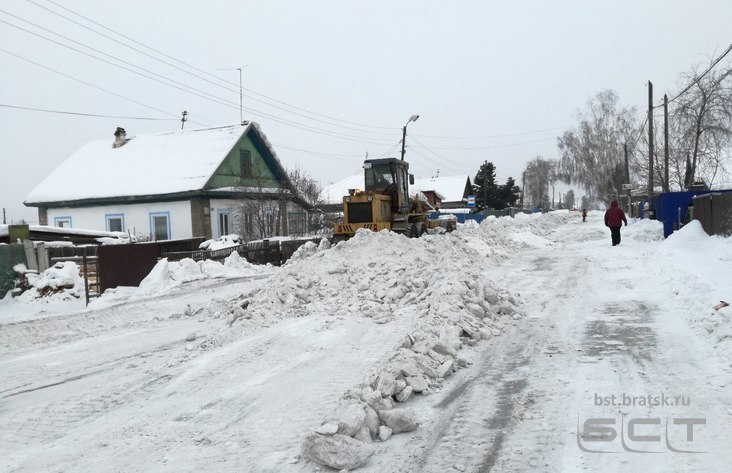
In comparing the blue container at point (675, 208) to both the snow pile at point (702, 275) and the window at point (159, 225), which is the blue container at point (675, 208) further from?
the window at point (159, 225)

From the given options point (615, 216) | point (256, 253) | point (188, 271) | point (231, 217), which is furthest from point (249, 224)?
point (615, 216)

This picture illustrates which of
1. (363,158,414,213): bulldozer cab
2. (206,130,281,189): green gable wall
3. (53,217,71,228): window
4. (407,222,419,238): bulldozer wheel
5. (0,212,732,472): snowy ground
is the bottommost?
(0,212,732,472): snowy ground

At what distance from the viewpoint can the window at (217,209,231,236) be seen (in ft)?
92.3

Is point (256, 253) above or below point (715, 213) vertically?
A: below

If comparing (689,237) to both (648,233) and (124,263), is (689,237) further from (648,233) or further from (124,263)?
(124,263)

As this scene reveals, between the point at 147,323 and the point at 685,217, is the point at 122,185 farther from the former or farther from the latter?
the point at 685,217

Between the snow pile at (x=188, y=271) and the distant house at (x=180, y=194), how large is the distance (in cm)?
801

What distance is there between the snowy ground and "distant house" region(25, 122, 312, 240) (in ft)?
48.1

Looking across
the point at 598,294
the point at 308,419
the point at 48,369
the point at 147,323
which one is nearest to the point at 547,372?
the point at 308,419

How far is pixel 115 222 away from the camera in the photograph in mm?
28703
